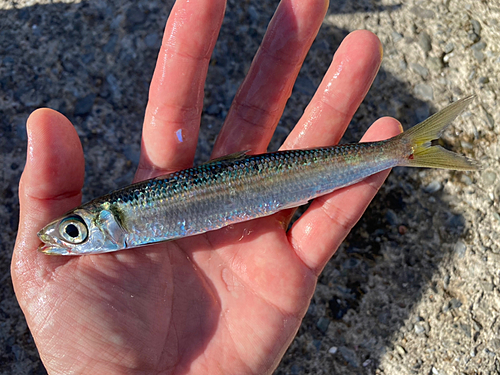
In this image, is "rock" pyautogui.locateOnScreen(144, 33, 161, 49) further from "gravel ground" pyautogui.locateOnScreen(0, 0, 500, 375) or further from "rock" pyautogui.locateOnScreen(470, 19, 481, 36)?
"rock" pyautogui.locateOnScreen(470, 19, 481, 36)

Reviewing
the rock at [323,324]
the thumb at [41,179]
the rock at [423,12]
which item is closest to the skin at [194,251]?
the thumb at [41,179]

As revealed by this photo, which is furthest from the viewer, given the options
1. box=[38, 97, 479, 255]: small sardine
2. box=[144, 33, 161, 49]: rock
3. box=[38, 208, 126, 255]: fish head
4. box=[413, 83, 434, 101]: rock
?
box=[413, 83, 434, 101]: rock

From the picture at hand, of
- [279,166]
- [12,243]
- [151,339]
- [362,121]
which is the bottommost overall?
[12,243]

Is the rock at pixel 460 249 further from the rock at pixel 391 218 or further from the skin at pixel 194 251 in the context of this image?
the skin at pixel 194 251

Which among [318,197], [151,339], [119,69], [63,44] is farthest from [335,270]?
[63,44]

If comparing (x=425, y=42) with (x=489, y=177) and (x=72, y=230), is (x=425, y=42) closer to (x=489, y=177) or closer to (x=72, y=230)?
(x=489, y=177)

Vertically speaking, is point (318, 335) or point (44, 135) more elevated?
point (44, 135)

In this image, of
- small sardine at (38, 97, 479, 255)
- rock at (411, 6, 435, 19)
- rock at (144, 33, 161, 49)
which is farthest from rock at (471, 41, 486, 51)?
rock at (144, 33, 161, 49)

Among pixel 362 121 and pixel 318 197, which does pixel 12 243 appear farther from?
pixel 362 121
